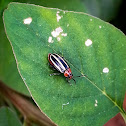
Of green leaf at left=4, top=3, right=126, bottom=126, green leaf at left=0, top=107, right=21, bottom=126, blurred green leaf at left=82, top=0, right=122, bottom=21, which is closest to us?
green leaf at left=4, top=3, right=126, bottom=126

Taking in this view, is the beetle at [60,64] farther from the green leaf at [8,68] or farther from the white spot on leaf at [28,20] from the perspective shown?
the green leaf at [8,68]

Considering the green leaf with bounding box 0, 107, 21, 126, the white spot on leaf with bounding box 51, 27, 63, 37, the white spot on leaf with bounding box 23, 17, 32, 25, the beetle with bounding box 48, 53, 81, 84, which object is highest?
the white spot on leaf with bounding box 23, 17, 32, 25

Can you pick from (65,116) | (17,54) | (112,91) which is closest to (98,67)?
(112,91)

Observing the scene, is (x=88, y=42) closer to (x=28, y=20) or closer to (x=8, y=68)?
(x=28, y=20)

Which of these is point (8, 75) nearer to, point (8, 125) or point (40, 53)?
point (8, 125)

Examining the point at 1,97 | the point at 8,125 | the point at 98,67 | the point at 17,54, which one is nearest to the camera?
the point at 17,54

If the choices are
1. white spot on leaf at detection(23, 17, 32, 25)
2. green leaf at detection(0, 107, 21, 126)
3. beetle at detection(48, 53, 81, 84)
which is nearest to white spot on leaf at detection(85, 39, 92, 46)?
beetle at detection(48, 53, 81, 84)

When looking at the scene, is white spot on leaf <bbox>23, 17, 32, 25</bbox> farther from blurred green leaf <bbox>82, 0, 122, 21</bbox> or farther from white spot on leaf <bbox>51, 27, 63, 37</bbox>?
blurred green leaf <bbox>82, 0, 122, 21</bbox>
